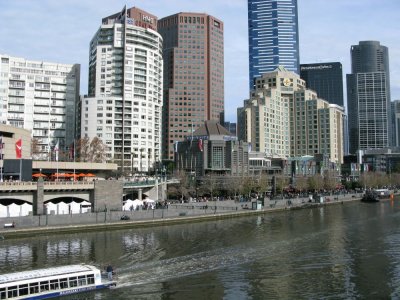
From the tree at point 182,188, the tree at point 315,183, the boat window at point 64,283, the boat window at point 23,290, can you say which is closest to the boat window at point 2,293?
the boat window at point 23,290

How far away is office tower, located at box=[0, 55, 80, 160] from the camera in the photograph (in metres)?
188

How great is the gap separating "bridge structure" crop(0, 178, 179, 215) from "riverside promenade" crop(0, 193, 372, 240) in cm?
897

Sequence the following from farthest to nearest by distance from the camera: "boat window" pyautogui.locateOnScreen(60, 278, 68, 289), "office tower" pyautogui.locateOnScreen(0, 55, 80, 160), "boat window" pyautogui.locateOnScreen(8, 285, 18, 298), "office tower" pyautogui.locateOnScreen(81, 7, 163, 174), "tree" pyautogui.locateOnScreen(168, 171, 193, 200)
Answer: "office tower" pyautogui.locateOnScreen(81, 7, 163, 174) → "office tower" pyautogui.locateOnScreen(0, 55, 80, 160) → "tree" pyautogui.locateOnScreen(168, 171, 193, 200) → "boat window" pyautogui.locateOnScreen(60, 278, 68, 289) → "boat window" pyautogui.locateOnScreen(8, 285, 18, 298)

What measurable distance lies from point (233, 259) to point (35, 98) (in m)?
161

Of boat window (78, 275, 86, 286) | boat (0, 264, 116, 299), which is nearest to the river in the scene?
boat (0, 264, 116, 299)

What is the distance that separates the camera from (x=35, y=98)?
632ft

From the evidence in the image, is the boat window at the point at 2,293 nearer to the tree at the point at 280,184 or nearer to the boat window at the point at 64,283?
the boat window at the point at 64,283

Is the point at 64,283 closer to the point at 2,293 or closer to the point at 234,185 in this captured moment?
the point at 2,293

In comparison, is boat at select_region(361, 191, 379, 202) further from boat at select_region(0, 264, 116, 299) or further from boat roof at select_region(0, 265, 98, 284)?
boat roof at select_region(0, 265, 98, 284)

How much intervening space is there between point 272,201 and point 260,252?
6801cm

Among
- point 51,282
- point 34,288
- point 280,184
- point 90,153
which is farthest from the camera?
point 280,184

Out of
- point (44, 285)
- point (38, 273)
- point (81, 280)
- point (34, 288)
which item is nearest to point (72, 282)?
point (81, 280)

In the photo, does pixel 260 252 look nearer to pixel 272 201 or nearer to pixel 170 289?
pixel 170 289

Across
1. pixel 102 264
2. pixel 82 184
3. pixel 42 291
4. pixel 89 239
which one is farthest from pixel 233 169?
pixel 42 291
